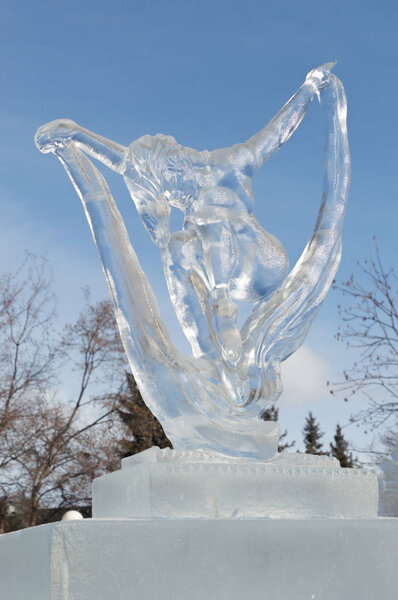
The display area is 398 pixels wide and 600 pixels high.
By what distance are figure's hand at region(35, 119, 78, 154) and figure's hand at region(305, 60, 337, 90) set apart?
117cm

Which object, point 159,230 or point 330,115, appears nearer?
point 159,230

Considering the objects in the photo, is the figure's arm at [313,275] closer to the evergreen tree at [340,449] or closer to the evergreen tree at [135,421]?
the evergreen tree at [135,421]

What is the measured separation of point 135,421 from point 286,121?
11.8 metres

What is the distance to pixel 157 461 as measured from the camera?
2.97 m

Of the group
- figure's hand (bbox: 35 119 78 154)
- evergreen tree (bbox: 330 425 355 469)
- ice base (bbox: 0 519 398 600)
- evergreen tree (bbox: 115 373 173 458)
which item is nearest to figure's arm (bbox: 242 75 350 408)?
ice base (bbox: 0 519 398 600)

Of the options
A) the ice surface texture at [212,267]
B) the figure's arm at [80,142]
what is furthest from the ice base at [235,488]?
the figure's arm at [80,142]

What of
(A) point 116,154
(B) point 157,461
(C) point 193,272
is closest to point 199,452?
(B) point 157,461

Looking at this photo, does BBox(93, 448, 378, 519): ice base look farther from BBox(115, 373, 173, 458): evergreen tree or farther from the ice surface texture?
BBox(115, 373, 173, 458): evergreen tree

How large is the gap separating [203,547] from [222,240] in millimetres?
1377

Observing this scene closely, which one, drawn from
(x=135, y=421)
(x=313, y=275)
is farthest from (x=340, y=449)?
(x=313, y=275)

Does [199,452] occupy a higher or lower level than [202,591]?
higher

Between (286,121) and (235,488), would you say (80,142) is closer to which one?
(286,121)

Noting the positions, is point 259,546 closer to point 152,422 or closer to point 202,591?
point 202,591

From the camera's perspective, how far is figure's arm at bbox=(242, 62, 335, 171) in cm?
364
